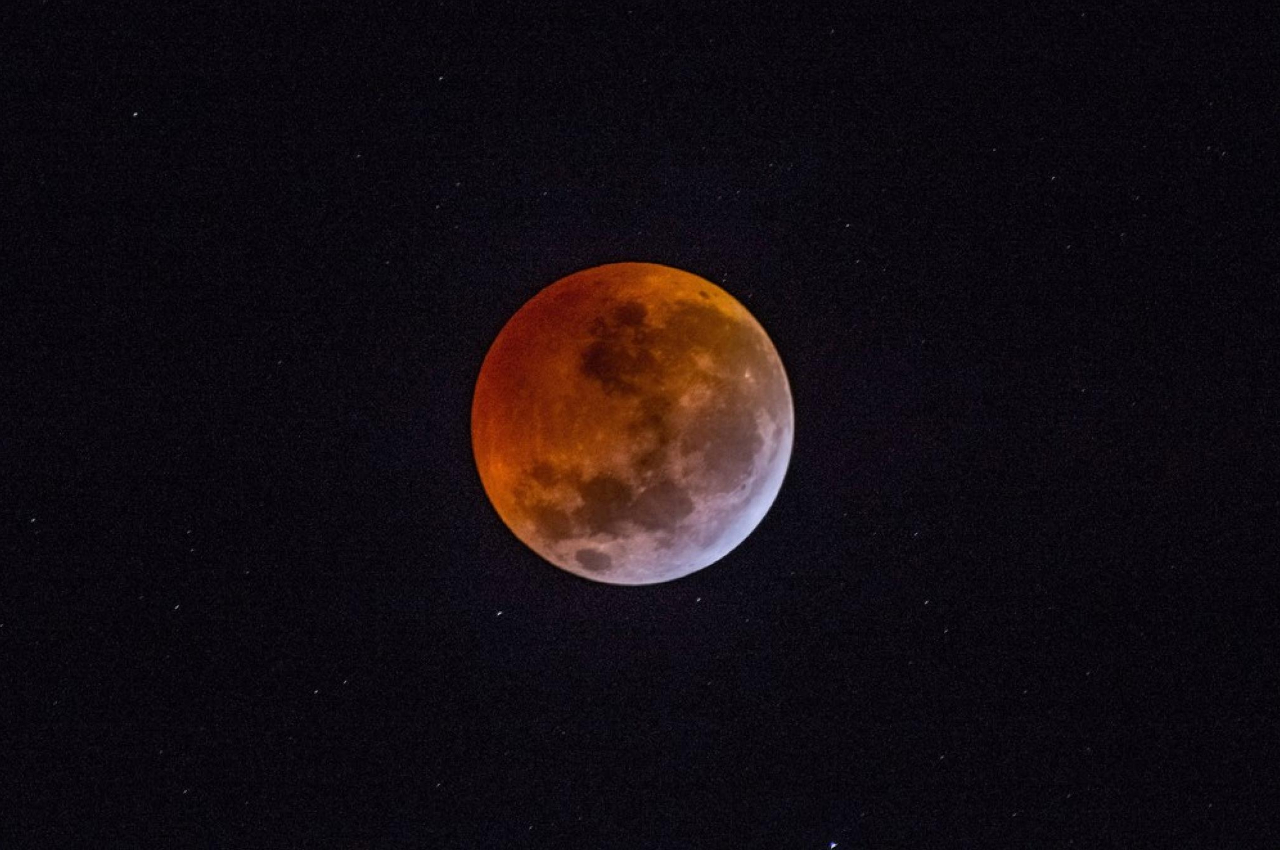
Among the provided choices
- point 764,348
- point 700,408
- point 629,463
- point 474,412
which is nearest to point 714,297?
point 764,348

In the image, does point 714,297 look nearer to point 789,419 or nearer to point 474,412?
point 789,419

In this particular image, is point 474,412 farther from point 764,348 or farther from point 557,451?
point 764,348

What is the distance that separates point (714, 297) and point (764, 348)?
1.43ft

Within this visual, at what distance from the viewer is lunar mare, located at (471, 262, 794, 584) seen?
16.2ft

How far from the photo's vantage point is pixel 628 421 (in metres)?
4.90

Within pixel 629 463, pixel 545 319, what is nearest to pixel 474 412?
pixel 545 319

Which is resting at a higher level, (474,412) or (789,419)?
(474,412)

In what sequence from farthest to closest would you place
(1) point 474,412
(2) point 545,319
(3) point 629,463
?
1. (1) point 474,412
2. (2) point 545,319
3. (3) point 629,463

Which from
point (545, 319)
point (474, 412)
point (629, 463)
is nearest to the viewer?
point (629, 463)

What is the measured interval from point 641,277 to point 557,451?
117 cm

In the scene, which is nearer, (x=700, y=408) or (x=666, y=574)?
(x=700, y=408)

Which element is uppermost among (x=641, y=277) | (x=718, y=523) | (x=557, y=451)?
(x=641, y=277)

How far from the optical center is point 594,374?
4.94m

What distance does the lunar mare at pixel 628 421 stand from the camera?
16.2 ft
